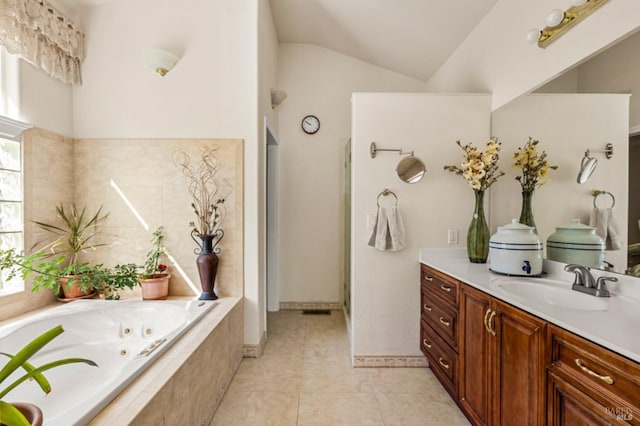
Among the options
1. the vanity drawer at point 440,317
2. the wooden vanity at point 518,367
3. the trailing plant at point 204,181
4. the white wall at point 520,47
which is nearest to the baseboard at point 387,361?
the wooden vanity at point 518,367

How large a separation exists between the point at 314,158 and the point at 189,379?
265cm

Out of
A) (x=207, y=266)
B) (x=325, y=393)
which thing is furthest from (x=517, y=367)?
(x=207, y=266)

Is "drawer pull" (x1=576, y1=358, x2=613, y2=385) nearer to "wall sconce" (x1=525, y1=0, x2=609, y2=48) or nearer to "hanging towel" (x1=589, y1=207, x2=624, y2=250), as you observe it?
"hanging towel" (x1=589, y1=207, x2=624, y2=250)

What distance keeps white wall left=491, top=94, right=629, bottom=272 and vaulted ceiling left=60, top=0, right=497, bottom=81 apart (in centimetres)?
90

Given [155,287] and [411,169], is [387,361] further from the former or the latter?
[155,287]

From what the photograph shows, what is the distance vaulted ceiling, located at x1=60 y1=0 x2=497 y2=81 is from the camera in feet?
7.80

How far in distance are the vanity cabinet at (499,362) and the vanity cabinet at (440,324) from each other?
0.30 ft

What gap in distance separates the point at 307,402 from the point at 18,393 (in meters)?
1.56

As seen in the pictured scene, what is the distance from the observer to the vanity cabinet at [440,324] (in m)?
1.80

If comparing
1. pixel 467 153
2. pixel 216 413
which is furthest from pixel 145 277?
pixel 467 153

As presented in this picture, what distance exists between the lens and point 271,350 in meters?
2.56

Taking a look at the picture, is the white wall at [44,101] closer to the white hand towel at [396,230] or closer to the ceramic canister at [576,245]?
the white hand towel at [396,230]

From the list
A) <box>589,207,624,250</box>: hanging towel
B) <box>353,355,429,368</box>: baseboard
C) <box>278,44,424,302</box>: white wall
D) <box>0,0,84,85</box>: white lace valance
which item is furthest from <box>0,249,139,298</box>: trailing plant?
<box>589,207,624,250</box>: hanging towel

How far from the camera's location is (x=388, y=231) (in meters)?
2.24
